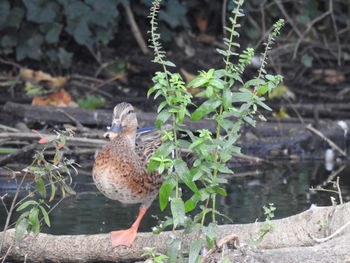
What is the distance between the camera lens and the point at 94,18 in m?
9.74

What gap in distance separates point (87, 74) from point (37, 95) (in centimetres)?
105

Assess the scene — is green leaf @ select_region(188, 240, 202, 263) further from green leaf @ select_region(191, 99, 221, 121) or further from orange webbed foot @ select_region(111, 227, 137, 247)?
orange webbed foot @ select_region(111, 227, 137, 247)

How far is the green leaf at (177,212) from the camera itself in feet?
12.4

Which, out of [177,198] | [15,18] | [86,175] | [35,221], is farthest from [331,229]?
[15,18]

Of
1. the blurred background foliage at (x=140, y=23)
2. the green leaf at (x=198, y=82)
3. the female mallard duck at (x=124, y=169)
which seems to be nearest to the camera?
the green leaf at (x=198, y=82)

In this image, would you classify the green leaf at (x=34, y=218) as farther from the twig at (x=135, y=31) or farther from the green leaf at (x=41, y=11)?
the twig at (x=135, y=31)

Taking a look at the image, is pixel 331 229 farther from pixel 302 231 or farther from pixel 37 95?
pixel 37 95

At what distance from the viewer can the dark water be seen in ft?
19.0

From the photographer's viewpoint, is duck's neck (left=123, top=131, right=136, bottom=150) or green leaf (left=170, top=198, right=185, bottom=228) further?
duck's neck (left=123, top=131, right=136, bottom=150)

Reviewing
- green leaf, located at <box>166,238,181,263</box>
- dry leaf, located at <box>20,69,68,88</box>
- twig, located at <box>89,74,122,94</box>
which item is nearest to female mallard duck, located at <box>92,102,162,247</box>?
green leaf, located at <box>166,238,181,263</box>

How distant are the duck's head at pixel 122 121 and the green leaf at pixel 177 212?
1504 mm

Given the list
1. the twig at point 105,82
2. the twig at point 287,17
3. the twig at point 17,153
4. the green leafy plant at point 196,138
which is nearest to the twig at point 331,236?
the green leafy plant at point 196,138

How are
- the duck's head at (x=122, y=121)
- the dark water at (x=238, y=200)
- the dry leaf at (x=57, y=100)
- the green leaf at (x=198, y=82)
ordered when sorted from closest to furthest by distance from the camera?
1. the green leaf at (x=198, y=82)
2. the duck's head at (x=122, y=121)
3. the dark water at (x=238, y=200)
4. the dry leaf at (x=57, y=100)

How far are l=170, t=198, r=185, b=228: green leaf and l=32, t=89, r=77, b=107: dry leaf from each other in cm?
506
